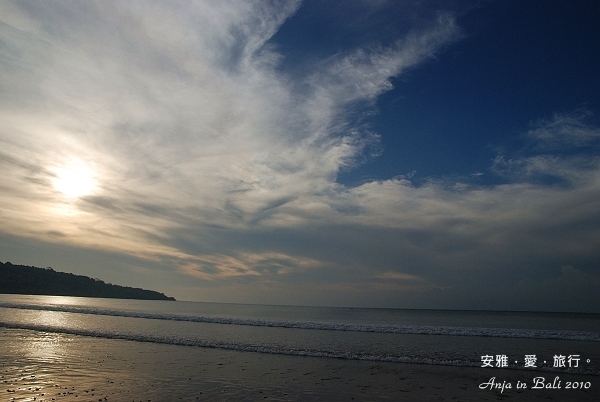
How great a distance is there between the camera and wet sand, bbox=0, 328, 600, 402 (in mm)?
12805

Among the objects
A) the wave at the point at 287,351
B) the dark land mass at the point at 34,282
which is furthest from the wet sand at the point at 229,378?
the dark land mass at the point at 34,282

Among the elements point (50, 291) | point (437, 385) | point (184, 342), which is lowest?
point (50, 291)

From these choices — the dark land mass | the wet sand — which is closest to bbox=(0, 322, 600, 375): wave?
the wet sand

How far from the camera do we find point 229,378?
15406mm

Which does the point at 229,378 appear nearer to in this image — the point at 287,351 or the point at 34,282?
the point at 287,351

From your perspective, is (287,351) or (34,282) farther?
(34,282)

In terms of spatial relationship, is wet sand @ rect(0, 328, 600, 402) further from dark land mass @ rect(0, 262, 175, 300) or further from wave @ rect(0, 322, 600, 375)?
dark land mass @ rect(0, 262, 175, 300)

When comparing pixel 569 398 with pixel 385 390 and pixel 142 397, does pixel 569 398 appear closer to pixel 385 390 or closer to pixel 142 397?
pixel 385 390

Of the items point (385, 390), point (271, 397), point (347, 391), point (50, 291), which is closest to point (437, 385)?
point (385, 390)

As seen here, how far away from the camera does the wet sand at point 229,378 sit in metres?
12.8

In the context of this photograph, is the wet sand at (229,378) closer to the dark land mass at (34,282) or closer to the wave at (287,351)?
the wave at (287,351)

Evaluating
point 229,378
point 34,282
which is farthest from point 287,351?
point 34,282

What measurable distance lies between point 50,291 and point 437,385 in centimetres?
22225

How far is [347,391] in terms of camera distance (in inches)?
545
